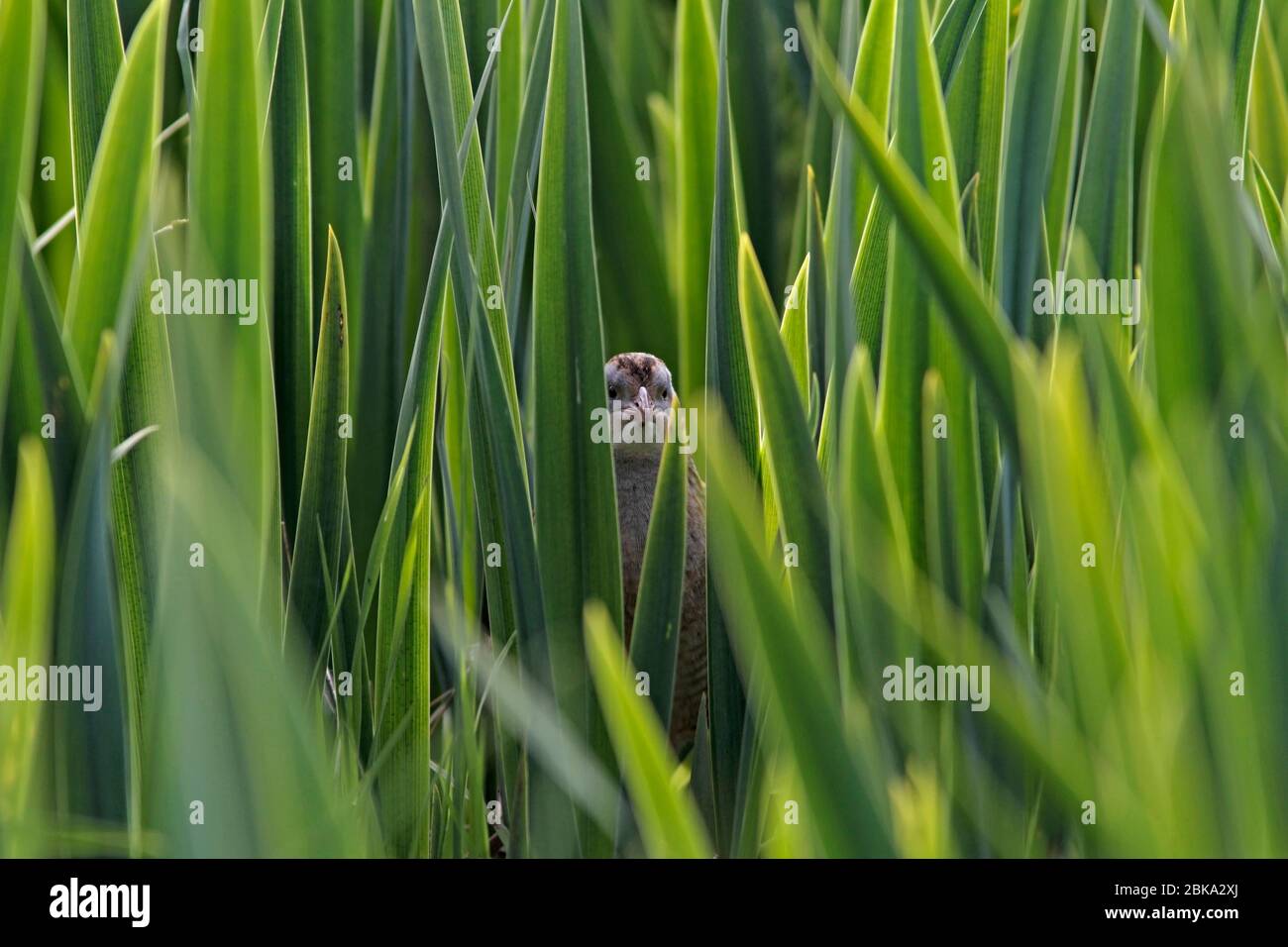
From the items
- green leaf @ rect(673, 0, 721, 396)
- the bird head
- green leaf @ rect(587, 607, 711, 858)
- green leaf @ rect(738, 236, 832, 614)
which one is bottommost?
green leaf @ rect(587, 607, 711, 858)

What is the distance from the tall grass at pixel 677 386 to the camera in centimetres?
52

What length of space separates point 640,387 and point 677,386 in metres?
0.11

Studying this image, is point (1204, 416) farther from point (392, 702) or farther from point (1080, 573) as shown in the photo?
point (392, 702)

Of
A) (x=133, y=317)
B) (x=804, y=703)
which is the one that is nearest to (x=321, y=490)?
(x=133, y=317)

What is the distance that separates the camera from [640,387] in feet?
2.78

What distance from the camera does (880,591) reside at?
549mm

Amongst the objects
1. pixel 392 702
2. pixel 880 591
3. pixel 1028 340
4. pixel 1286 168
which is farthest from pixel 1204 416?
pixel 392 702

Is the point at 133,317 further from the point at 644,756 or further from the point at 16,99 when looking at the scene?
the point at 644,756

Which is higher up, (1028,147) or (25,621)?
(1028,147)

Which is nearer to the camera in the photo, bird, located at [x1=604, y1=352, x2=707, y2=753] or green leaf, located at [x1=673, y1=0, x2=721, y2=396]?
green leaf, located at [x1=673, y1=0, x2=721, y2=396]

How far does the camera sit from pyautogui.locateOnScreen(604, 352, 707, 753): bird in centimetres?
82

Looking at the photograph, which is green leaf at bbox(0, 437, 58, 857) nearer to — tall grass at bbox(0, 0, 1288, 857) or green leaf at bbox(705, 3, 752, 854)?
tall grass at bbox(0, 0, 1288, 857)

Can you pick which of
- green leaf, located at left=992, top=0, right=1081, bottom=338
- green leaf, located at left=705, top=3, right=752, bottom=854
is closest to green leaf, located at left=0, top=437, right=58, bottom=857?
green leaf, located at left=705, top=3, right=752, bottom=854

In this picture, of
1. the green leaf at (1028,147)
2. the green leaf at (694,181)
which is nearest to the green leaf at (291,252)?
the green leaf at (694,181)
